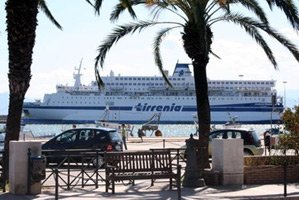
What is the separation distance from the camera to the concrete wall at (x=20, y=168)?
13.0 metres

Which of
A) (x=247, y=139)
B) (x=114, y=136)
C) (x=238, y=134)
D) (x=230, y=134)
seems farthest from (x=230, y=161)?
(x=230, y=134)

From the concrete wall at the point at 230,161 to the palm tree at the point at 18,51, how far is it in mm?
4805

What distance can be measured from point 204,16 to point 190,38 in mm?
711

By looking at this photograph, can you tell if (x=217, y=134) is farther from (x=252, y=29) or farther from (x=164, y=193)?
(x=164, y=193)

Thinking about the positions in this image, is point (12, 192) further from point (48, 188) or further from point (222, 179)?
point (222, 179)

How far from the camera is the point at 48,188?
46.3 feet

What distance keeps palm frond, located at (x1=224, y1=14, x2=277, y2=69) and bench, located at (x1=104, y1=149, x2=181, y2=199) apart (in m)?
4.90

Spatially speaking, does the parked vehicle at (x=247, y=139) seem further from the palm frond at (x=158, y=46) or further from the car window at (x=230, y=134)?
the palm frond at (x=158, y=46)

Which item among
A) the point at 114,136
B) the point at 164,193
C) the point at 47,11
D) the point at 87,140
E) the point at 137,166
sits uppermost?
the point at 47,11

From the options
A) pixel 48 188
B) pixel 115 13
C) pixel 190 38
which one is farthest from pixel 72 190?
pixel 115 13

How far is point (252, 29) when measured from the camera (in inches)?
680

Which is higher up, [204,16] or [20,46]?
[204,16]

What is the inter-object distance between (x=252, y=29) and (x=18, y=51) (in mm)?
6437

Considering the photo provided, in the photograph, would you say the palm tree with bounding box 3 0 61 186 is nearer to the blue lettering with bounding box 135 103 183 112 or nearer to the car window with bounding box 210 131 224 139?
the car window with bounding box 210 131 224 139
